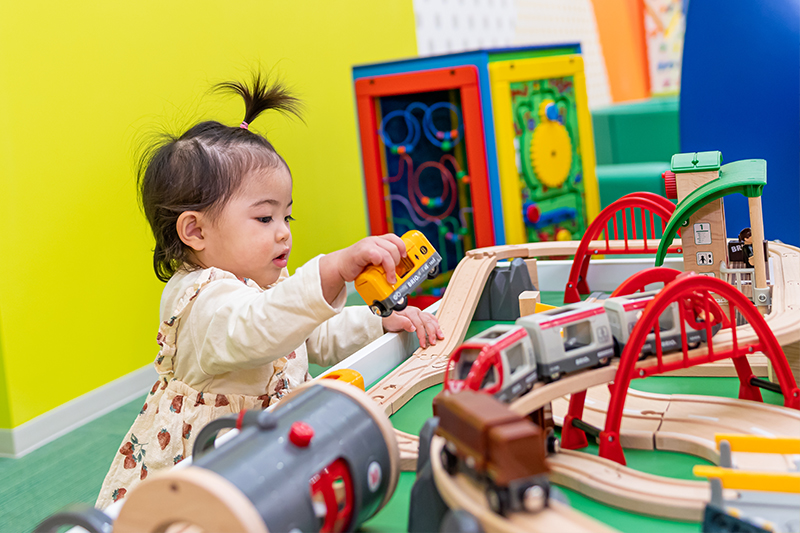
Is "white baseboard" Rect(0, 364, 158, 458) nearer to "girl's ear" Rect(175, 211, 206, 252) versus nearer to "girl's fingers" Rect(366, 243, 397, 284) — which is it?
"girl's ear" Rect(175, 211, 206, 252)

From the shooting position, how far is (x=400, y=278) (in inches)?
24.9

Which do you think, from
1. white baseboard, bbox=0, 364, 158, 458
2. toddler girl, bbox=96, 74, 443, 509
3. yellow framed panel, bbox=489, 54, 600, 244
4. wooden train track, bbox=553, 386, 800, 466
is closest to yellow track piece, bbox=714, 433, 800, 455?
wooden train track, bbox=553, 386, 800, 466

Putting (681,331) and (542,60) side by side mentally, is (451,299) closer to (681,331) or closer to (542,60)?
(681,331)

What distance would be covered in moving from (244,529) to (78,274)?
1368 mm

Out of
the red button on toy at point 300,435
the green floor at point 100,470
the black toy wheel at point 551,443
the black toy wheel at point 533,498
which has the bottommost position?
the green floor at point 100,470

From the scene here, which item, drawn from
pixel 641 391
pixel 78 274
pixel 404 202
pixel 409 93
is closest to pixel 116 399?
pixel 78 274

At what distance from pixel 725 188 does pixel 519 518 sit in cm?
44

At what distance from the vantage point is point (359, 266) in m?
0.63

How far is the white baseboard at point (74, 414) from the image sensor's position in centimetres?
138

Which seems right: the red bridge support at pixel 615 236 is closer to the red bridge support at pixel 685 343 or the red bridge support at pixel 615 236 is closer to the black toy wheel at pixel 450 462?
the red bridge support at pixel 685 343

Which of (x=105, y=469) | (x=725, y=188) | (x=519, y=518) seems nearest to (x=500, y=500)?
(x=519, y=518)

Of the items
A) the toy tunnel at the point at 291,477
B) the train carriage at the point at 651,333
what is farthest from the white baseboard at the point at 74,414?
the train carriage at the point at 651,333

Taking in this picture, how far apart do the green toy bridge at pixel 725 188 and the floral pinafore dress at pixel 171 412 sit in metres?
0.44

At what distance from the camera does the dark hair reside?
799 millimetres
